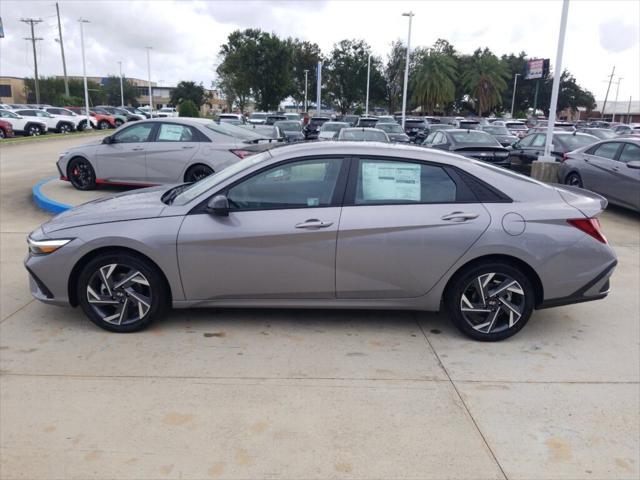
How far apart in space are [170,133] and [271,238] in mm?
6695

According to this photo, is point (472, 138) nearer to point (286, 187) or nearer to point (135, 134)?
point (135, 134)

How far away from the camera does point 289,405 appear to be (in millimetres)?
3424

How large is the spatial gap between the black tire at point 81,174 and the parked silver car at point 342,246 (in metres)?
6.52

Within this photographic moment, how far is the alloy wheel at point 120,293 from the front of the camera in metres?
4.32

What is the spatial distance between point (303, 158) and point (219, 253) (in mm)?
1030

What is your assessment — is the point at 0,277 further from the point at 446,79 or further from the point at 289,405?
the point at 446,79

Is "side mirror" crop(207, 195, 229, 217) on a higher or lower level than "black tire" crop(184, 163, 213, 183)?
higher

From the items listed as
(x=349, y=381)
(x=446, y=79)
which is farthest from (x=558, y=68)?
(x=446, y=79)

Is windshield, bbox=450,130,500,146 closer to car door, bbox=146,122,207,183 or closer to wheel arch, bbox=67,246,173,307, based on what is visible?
car door, bbox=146,122,207,183

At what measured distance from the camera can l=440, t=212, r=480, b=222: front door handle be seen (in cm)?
425

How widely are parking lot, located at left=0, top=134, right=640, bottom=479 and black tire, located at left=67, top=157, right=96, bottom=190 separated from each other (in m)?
5.88

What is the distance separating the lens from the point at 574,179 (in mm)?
11297

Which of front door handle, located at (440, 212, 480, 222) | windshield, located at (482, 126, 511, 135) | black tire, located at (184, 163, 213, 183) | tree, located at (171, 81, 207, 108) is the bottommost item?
black tire, located at (184, 163, 213, 183)

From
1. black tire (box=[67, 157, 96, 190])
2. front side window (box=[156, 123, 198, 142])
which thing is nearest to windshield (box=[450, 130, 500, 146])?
front side window (box=[156, 123, 198, 142])
